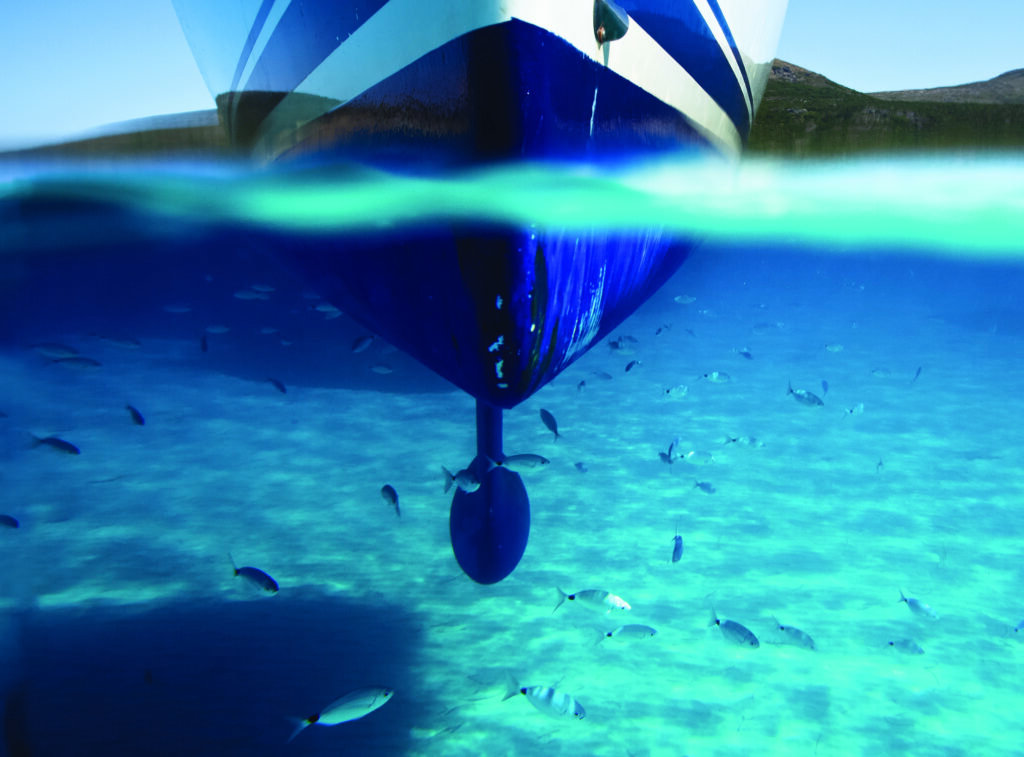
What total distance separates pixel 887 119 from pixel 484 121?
19.9 feet

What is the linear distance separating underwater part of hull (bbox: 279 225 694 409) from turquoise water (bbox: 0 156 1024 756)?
20cm

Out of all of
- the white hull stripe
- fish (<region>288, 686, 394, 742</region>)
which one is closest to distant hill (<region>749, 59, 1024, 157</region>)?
the white hull stripe

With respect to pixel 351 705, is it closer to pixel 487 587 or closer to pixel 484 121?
pixel 484 121

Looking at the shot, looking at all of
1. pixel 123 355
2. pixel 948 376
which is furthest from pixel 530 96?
pixel 948 376

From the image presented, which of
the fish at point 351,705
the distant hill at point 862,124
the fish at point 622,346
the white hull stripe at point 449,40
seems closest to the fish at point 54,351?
the distant hill at point 862,124

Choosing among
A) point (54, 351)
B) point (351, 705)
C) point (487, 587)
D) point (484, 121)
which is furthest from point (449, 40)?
point (487, 587)

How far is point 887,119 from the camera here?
284 inches

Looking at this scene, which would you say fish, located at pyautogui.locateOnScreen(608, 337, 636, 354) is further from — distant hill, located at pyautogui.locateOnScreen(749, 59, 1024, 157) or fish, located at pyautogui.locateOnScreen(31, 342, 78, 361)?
fish, located at pyautogui.locateOnScreen(31, 342, 78, 361)

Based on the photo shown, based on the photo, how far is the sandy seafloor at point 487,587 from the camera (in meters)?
4.93

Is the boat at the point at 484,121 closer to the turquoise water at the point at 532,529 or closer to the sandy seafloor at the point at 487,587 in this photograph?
the turquoise water at the point at 532,529

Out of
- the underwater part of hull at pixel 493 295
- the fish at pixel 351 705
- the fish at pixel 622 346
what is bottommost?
the fish at pixel 351 705

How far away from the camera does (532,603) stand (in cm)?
681

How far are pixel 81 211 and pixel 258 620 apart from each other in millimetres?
8471

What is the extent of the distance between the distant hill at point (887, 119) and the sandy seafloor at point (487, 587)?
4037mm
